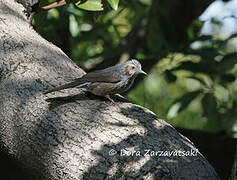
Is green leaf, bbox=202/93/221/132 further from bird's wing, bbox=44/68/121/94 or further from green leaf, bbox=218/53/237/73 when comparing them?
bird's wing, bbox=44/68/121/94

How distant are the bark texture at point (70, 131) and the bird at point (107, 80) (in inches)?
3.3

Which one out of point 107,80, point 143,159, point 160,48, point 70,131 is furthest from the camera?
point 160,48

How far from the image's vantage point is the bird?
3244mm

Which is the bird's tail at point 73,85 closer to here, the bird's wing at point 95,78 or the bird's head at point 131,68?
the bird's wing at point 95,78

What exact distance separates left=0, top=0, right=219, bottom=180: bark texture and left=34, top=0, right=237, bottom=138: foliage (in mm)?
832

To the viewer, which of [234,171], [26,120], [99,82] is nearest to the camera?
[234,171]

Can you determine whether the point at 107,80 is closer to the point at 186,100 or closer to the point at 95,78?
the point at 95,78

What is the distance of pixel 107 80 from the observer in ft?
11.6

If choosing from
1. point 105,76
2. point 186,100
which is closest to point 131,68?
point 105,76

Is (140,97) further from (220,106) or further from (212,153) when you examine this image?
(212,153)

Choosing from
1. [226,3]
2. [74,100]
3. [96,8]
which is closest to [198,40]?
[226,3]

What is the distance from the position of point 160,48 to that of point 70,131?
243 cm

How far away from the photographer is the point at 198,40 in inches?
185

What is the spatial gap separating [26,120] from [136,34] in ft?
Answer: 9.14
